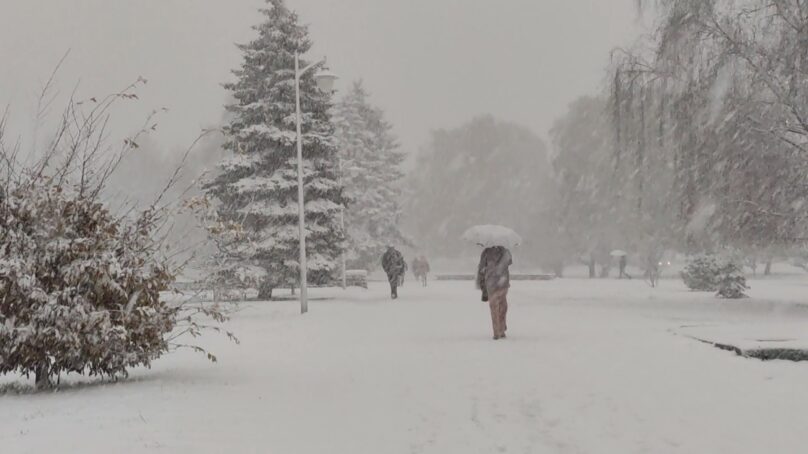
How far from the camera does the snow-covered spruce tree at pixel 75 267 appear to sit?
8344 mm

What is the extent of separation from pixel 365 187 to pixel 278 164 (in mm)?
23671

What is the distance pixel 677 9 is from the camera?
883 inches

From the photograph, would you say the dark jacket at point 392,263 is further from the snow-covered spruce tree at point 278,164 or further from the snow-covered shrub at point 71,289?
the snow-covered shrub at point 71,289

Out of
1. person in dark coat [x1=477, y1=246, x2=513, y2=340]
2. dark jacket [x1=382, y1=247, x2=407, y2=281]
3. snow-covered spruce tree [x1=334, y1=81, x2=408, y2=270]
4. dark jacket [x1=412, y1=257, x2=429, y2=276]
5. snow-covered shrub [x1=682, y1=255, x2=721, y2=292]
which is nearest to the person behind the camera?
person in dark coat [x1=477, y1=246, x2=513, y2=340]

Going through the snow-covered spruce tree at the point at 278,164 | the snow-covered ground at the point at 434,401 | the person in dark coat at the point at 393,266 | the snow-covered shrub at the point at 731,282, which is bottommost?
the snow-covered ground at the point at 434,401

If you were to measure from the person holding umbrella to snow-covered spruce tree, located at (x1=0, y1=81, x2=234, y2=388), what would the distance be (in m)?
6.35

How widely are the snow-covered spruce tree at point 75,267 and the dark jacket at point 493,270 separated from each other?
6.35 metres

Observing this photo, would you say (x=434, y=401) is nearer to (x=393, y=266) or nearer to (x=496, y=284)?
(x=496, y=284)

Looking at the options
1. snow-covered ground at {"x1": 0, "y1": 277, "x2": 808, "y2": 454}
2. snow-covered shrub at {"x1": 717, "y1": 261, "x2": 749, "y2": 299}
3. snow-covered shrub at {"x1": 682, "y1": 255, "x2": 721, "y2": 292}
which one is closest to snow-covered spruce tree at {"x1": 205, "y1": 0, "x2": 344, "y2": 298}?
snow-covered ground at {"x1": 0, "y1": 277, "x2": 808, "y2": 454}

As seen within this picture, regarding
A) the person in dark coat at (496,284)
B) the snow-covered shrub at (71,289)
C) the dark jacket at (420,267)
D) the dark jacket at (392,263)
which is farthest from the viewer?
the dark jacket at (420,267)

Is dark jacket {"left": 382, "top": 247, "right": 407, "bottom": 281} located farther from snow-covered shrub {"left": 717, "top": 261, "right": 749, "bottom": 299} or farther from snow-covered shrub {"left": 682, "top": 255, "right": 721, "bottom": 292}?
snow-covered shrub {"left": 682, "top": 255, "right": 721, "bottom": 292}

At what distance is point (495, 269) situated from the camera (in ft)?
47.2

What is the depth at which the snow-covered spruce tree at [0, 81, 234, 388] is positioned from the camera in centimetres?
834

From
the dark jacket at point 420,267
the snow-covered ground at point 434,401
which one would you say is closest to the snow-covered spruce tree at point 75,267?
the snow-covered ground at point 434,401
